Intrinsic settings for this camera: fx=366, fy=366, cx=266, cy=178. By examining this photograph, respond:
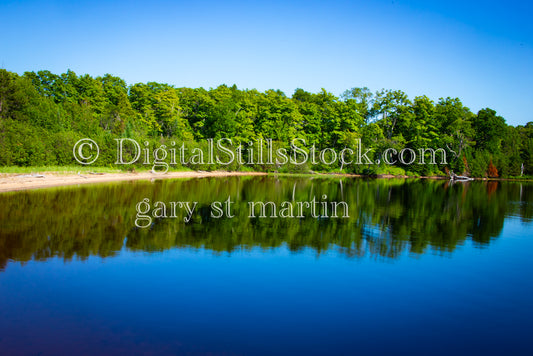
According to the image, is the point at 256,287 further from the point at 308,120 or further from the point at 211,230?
the point at 308,120

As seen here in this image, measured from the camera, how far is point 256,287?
657cm

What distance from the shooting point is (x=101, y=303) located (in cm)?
567

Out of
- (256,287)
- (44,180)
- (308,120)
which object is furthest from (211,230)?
(308,120)

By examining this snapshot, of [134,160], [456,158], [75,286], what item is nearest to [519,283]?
[75,286]

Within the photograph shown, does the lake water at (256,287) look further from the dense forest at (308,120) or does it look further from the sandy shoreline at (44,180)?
the dense forest at (308,120)

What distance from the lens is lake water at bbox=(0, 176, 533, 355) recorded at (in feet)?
15.6

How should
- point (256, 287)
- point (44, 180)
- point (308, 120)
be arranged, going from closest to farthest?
1. point (256, 287)
2. point (44, 180)
3. point (308, 120)

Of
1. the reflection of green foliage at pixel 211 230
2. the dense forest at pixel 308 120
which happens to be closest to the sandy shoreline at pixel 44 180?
the reflection of green foliage at pixel 211 230

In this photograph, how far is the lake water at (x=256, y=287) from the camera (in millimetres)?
4754

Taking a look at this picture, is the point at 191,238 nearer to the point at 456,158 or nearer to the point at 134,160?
the point at 134,160

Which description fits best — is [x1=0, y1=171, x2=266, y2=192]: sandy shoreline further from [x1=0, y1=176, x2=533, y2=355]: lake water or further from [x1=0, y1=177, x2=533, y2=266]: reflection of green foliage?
[x1=0, y1=176, x2=533, y2=355]: lake water

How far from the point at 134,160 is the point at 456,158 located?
146ft

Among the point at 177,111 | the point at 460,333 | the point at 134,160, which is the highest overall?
the point at 177,111

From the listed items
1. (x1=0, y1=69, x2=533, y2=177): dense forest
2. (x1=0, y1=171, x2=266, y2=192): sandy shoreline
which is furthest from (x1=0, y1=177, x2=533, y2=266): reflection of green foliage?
(x1=0, y1=69, x2=533, y2=177): dense forest
